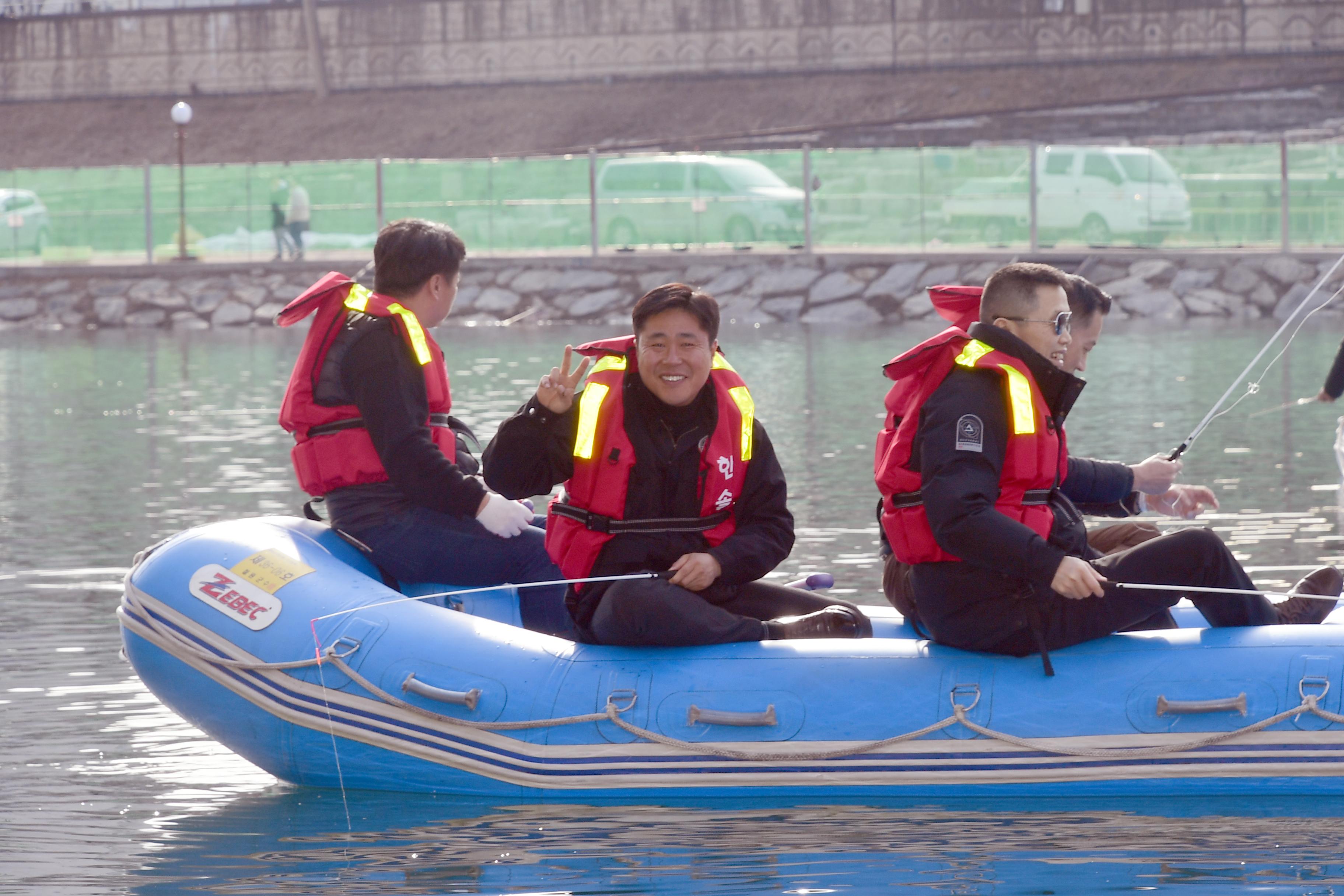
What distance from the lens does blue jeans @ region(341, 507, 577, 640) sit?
244 inches

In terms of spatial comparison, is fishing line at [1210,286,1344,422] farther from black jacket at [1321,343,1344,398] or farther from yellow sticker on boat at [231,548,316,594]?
yellow sticker on boat at [231,548,316,594]

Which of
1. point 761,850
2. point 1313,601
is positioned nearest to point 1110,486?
point 1313,601

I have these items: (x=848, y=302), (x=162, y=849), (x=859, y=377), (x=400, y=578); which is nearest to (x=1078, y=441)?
(x=859, y=377)

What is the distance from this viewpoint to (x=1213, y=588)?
17.7 feet

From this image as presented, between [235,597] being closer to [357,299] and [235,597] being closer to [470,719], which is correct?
[470,719]

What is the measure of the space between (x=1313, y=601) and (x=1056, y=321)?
1.18 meters

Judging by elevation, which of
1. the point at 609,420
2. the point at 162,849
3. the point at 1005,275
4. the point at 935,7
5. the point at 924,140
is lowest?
the point at 162,849

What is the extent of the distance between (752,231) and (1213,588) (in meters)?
21.2

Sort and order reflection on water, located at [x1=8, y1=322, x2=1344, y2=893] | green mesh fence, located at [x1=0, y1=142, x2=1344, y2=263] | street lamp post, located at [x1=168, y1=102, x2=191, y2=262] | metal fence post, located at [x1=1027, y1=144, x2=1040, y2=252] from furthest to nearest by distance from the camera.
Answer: street lamp post, located at [x1=168, y1=102, x2=191, y2=262], metal fence post, located at [x1=1027, y1=144, x2=1040, y2=252], green mesh fence, located at [x1=0, y1=142, x2=1344, y2=263], reflection on water, located at [x1=8, y1=322, x2=1344, y2=893]

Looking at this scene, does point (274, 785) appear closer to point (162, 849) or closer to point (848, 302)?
point (162, 849)

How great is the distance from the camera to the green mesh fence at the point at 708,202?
24.7 metres

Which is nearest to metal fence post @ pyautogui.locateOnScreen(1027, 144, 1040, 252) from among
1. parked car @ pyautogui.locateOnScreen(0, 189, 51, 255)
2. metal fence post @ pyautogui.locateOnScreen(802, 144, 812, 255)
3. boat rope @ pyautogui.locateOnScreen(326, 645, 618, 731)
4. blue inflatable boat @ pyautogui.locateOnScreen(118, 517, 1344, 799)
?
metal fence post @ pyautogui.locateOnScreen(802, 144, 812, 255)

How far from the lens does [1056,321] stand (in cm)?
539

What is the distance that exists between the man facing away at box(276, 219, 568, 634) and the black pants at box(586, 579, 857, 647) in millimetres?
628
